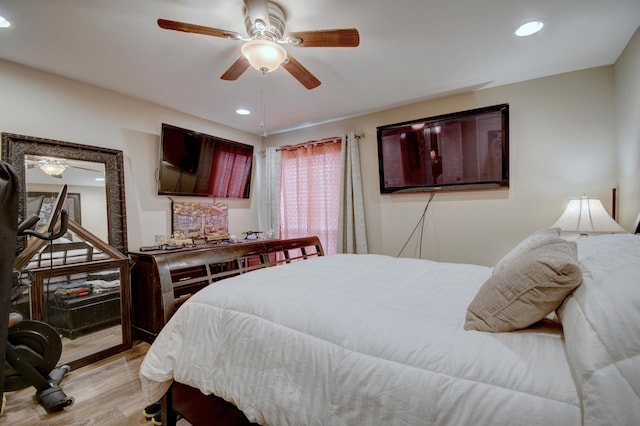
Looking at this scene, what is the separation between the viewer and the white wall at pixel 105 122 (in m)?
2.31

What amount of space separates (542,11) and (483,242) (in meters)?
2.02

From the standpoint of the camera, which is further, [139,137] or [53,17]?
[139,137]

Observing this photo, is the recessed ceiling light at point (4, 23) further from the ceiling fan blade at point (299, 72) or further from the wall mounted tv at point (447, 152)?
the wall mounted tv at point (447, 152)

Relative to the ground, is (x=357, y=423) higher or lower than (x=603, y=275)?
lower

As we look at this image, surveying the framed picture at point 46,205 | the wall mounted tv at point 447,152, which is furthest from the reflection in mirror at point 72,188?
the wall mounted tv at point 447,152

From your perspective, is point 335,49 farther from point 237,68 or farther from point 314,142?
point 314,142

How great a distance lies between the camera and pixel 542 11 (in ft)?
5.84

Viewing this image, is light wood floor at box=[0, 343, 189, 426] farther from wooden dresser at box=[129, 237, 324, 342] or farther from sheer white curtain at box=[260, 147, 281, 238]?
sheer white curtain at box=[260, 147, 281, 238]

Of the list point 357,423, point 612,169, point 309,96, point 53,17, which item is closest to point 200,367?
point 357,423

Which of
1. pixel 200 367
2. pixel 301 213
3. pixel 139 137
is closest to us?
pixel 200 367

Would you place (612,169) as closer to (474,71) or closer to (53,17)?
(474,71)

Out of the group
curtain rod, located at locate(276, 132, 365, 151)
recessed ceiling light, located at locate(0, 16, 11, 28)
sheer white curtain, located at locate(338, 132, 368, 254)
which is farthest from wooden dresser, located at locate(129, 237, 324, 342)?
recessed ceiling light, located at locate(0, 16, 11, 28)

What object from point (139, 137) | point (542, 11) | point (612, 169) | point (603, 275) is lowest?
point (603, 275)

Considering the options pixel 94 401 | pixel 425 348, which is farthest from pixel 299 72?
pixel 94 401
